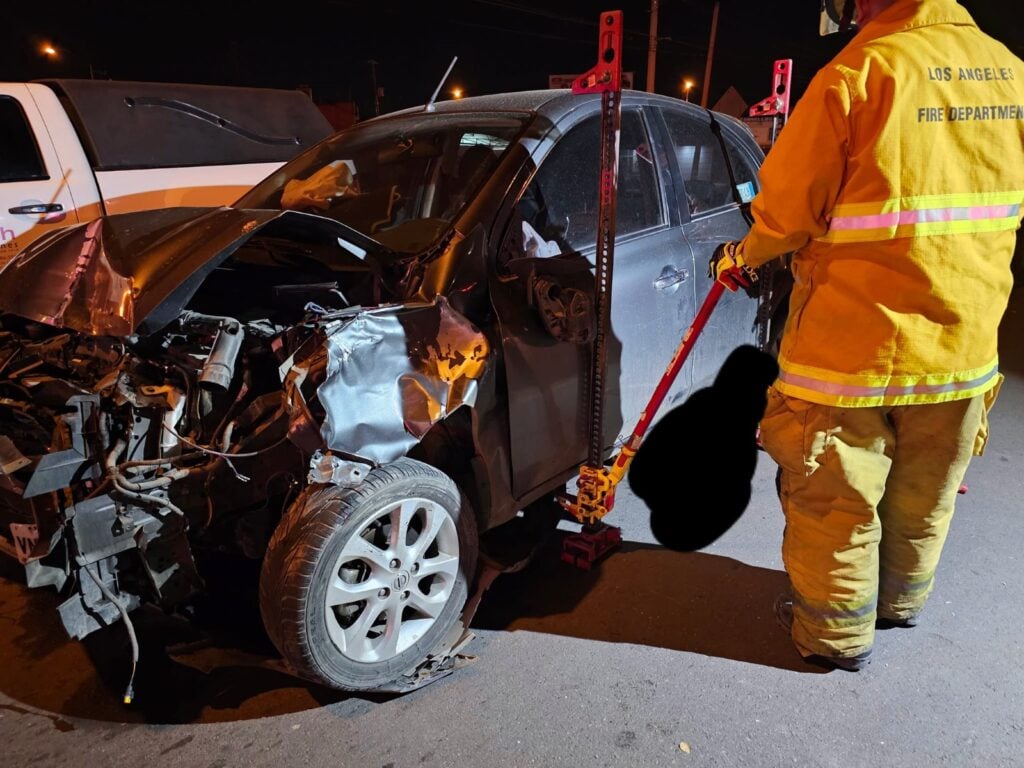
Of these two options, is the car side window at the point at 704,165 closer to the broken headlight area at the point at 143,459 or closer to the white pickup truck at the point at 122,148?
the broken headlight area at the point at 143,459

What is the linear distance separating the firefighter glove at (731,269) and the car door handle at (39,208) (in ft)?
16.1

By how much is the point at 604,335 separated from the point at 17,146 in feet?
16.1

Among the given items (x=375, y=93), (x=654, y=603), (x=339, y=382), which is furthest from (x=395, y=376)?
(x=375, y=93)

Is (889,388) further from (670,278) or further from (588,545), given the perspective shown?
(588,545)

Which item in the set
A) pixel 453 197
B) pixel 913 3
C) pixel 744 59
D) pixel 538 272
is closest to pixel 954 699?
pixel 538 272

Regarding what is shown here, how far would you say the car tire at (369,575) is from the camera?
2.03 m

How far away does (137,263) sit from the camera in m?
2.21

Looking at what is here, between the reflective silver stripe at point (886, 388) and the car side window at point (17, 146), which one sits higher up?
the car side window at point (17, 146)

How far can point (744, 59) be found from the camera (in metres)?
32.9

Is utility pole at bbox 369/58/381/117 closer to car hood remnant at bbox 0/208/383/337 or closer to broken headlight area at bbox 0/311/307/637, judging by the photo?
car hood remnant at bbox 0/208/383/337

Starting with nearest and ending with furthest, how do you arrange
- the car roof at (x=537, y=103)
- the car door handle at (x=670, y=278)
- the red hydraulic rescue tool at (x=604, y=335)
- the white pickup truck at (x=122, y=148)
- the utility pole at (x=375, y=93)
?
the red hydraulic rescue tool at (x=604, y=335), the car roof at (x=537, y=103), the car door handle at (x=670, y=278), the white pickup truck at (x=122, y=148), the utility pole at (x=375, y=93)

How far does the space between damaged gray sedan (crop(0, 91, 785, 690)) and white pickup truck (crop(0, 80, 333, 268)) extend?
2.81 metres

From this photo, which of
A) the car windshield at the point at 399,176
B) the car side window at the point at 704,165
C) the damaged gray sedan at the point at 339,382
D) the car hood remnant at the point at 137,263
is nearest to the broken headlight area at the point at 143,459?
the damaged gray sedan at the point at 339,382

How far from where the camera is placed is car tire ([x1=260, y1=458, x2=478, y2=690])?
2025 mm
